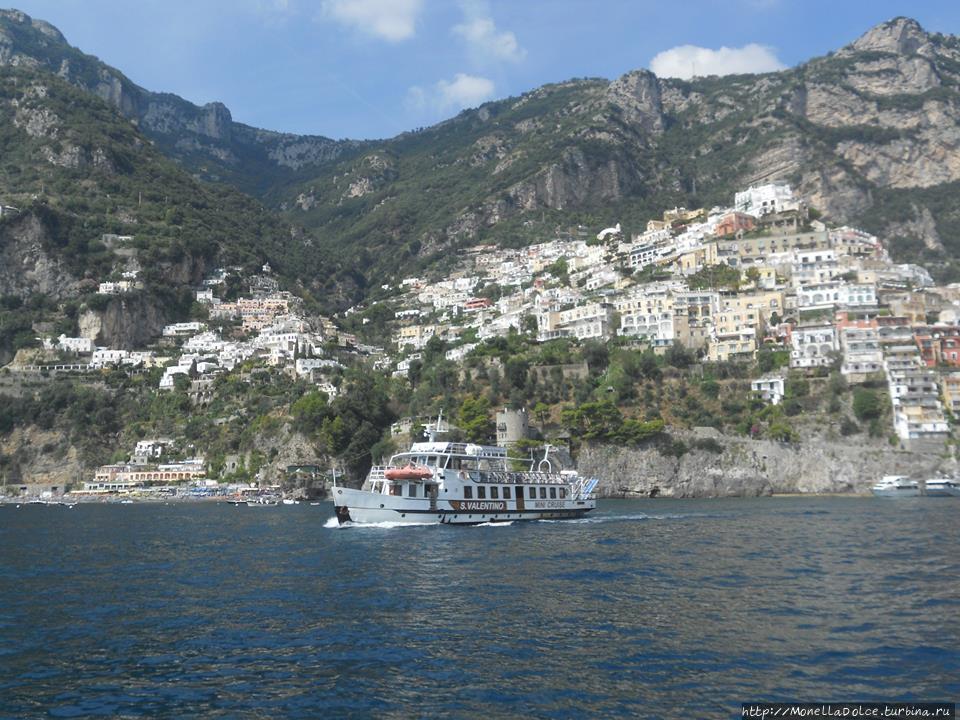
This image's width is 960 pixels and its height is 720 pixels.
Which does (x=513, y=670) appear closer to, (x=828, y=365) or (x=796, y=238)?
(x=828, y=365)

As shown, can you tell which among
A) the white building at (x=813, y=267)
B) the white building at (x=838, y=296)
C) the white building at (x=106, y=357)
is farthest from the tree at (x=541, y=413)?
Result: the white building at (x=106, y=357)

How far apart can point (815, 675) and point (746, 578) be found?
32.7 feet

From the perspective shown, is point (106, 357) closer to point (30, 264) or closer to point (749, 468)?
point (30, 264)

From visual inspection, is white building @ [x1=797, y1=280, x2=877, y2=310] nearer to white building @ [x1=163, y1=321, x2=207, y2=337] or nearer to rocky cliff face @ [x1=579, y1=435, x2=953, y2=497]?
rocky cliff face @ [x1=579, y1=435, x2=953, y2=497]

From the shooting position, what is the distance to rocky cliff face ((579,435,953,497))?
6750 centimetres

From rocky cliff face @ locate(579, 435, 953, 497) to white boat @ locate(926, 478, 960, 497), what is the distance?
1.73 meters

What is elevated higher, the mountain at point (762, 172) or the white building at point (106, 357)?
the mountain at point (762, 172)

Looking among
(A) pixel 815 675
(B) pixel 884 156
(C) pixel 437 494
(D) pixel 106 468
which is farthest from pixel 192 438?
(B) pixel 884 156

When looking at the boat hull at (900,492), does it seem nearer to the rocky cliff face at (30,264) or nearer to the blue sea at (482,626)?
the blue sea at (482,626)

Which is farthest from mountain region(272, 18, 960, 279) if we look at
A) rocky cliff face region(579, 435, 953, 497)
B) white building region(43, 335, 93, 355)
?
rocky cliff face region(579, 435, 953, 497)

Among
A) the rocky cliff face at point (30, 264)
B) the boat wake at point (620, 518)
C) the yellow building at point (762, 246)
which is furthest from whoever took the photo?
the rocky cliff face at point (30, 264)

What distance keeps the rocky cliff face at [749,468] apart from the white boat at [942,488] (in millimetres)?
1731

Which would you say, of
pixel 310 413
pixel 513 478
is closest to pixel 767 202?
pixel 310 413

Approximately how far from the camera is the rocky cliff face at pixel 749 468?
221 ft
